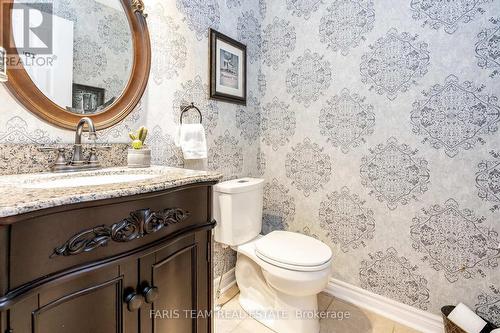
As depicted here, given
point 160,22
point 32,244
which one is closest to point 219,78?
point 160,22

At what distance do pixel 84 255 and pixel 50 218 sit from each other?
121 millimetres

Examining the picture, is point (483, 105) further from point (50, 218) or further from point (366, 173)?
point (50, 218)

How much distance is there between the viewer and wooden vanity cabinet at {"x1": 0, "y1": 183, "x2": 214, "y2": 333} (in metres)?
0.53

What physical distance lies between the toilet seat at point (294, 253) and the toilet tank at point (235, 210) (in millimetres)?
161

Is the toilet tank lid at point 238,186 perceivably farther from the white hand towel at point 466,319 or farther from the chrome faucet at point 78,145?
the white hand towel at point 466,319

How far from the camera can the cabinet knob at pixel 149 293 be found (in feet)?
2.45

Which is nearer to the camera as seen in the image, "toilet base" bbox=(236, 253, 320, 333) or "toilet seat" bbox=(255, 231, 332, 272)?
"toilet seat" bbox=(255, 231, 332, 272)

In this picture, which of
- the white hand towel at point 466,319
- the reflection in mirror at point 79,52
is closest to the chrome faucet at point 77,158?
the reflection in mirror at point 79,52

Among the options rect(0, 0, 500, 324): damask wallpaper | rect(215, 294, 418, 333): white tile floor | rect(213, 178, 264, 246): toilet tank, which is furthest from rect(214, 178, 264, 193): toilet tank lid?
rect(215, 294, 418, 333): white tile floor

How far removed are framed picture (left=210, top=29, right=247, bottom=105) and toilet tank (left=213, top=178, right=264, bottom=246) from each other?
0.61 meters

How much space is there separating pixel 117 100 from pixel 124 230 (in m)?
0.78

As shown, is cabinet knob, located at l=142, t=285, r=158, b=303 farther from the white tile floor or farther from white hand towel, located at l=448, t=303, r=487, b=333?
white hand towel, located at l=448, t=303, r=487, b=333

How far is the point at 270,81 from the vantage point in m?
2.04

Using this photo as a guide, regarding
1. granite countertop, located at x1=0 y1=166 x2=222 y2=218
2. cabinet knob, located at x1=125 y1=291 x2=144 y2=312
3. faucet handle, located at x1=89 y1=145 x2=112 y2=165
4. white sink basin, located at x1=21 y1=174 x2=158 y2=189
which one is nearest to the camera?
granite countertop, located at x1=0 y1=166 x2=222 y2=218
